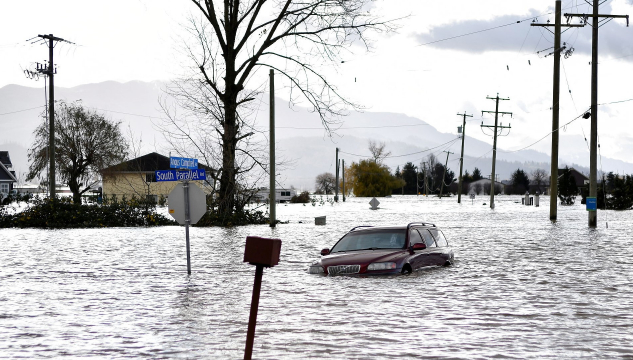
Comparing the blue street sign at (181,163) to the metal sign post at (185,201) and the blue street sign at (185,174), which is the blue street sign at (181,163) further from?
the blue street sign at (185,174)

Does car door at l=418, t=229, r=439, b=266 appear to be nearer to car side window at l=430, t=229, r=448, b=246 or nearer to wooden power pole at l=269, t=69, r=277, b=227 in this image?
car side window at l=430, t=229, r=448, b=246

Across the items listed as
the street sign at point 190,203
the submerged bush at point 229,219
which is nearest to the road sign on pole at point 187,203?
the street sign at point 190,203

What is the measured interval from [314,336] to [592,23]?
34200 mm

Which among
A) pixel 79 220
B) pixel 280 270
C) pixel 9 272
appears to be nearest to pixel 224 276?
pixel 280 270

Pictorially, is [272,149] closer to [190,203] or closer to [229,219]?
[229,219]

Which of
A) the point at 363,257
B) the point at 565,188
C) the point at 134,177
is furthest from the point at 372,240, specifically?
the point at 134,177

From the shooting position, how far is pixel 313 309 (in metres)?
11.8

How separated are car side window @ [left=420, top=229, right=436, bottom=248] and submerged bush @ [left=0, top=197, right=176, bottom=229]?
2646 centimetres

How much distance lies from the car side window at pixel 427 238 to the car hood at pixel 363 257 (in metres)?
1.30

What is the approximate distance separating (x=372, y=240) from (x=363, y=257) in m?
1.39

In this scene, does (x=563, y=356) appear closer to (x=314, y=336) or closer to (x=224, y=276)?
(x=314, y=336)

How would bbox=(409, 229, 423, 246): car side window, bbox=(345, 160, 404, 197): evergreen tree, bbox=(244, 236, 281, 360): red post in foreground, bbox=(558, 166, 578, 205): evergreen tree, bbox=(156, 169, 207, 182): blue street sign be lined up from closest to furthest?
bbox=(244, 236, 281, 360): red post in foreground < bbox=(156, 169, 207, 182): blue street sign < bbox=(409, 229, 423, 246): car side window < bbox=(558, 166, 578, 205): evergreen tree < bbox=(345, 160, 404, 197): evergreen tree

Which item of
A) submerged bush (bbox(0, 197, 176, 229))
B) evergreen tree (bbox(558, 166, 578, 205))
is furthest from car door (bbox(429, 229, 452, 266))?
evergreen tree (bbox(558, 166, 578, 205))

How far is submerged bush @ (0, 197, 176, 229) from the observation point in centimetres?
4106
